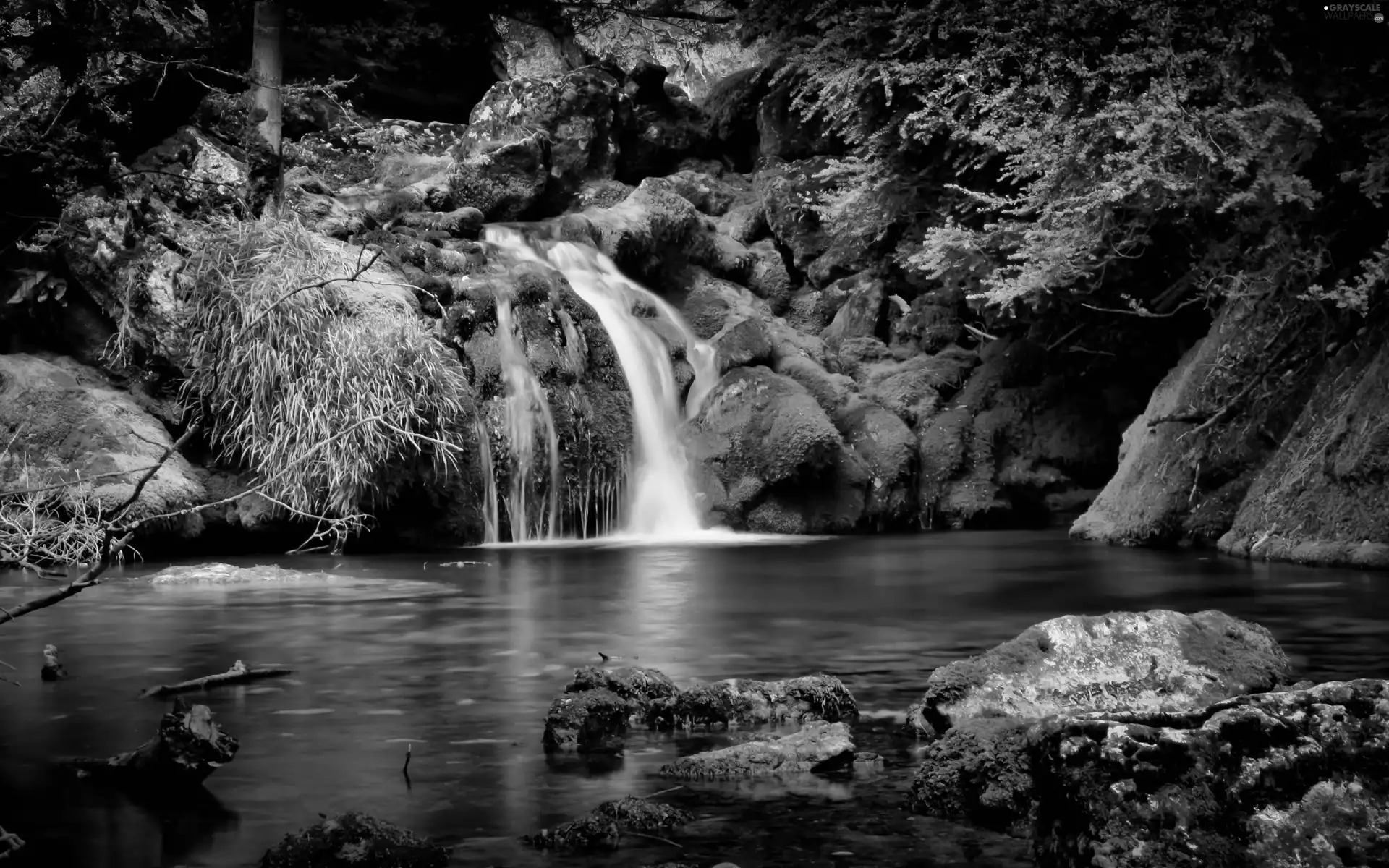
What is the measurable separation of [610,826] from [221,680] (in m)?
2.92

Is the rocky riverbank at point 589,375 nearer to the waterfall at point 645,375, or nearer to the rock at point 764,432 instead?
the rock at point 764,432

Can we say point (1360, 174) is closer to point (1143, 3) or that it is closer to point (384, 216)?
point (1143, 3)

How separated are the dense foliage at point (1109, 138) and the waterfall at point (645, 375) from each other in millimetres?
2695

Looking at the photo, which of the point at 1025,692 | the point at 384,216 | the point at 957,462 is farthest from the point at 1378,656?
the point at 384,216

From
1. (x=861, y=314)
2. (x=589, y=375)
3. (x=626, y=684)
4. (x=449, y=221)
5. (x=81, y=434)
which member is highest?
(x=449, y=221)

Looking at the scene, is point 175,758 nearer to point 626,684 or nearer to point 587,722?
point 587,722

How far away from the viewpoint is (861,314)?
1867 cm

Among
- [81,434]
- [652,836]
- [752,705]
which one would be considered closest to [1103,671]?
[752,705]

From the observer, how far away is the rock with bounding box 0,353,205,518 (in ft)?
37.4

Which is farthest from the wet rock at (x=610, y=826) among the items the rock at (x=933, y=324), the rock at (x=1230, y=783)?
the rock at (x=933, y=324)

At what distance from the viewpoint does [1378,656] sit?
6.28 metres

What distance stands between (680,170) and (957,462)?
8.81 m

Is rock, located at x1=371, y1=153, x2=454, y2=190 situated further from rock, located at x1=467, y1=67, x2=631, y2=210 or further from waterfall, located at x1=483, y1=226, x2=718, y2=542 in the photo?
waterfall, located at x1=483, y1=226, x2=718, y2=542

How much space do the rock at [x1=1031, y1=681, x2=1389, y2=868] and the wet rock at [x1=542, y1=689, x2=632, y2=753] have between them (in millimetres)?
1978
